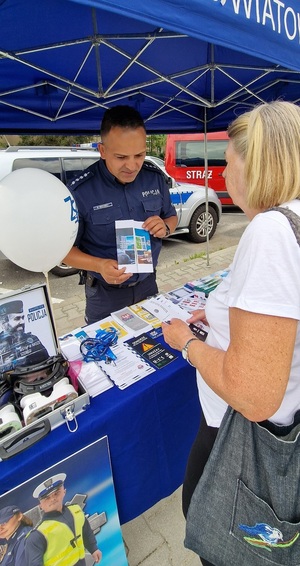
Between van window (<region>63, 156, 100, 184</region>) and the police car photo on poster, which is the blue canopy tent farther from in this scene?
van window (<region>63, 156, 100, 184</region>)

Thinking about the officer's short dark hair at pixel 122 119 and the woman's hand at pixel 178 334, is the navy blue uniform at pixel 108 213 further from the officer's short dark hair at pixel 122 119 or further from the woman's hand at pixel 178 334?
the woman's hand at pixel 178 334

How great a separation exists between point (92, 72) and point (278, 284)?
197 cm

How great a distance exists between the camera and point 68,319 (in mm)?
3664

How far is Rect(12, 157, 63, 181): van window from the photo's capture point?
4.12m

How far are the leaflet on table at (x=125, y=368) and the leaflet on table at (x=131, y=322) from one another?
0.16 metres

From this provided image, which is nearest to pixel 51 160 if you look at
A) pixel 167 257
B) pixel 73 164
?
pixel 73 164

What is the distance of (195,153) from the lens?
7727 millimetres

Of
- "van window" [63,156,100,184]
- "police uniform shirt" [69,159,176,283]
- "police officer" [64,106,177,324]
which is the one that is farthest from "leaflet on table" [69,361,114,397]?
"van window" [63,156,100,184]

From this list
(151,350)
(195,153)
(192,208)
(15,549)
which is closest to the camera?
(15,549)

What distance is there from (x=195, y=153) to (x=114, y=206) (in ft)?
21.8

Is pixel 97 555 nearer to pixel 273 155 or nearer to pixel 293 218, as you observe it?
pixel 293 218

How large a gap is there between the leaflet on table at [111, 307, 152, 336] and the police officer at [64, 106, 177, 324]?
0.17 m

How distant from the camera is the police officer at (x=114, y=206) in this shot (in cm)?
161

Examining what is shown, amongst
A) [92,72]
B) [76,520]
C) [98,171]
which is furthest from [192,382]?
[92,72]
